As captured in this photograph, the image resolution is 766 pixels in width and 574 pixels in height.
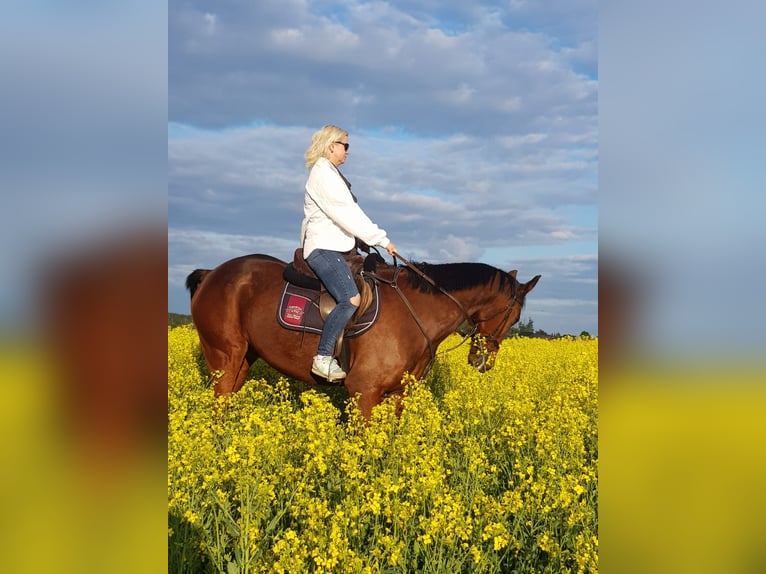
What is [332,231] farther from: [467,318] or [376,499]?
[376,499]

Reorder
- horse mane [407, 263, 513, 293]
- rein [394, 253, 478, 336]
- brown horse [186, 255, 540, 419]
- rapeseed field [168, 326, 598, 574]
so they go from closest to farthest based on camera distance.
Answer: rapeseed field [168, 326, 598, 574] → brown horse [186, 255, 540, 419] → rein [394, 253, 478, 336] → horse mane [407, 263, 513, 293]

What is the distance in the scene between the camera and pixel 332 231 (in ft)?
18.5

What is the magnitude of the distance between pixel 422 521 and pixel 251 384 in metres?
3.97

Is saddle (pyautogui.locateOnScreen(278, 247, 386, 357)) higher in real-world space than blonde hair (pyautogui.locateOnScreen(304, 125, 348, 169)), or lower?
lower

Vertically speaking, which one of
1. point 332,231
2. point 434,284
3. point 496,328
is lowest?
point 496,328

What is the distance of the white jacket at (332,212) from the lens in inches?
214

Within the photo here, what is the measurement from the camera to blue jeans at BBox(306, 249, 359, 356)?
5605 millimetres

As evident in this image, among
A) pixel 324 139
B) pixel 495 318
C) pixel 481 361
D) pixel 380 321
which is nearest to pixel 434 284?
pixel 380 321

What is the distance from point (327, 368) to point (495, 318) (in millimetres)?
1911

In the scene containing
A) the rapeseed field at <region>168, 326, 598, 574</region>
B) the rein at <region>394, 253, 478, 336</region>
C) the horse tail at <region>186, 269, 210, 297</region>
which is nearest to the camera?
the rapeseed field at <region>168, 326, 598, 574</region>

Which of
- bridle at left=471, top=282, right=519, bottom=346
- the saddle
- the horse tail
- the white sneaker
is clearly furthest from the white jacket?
the horse tail

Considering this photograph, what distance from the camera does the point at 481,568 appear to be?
298 cm

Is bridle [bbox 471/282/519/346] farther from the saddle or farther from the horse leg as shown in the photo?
the horse leg
